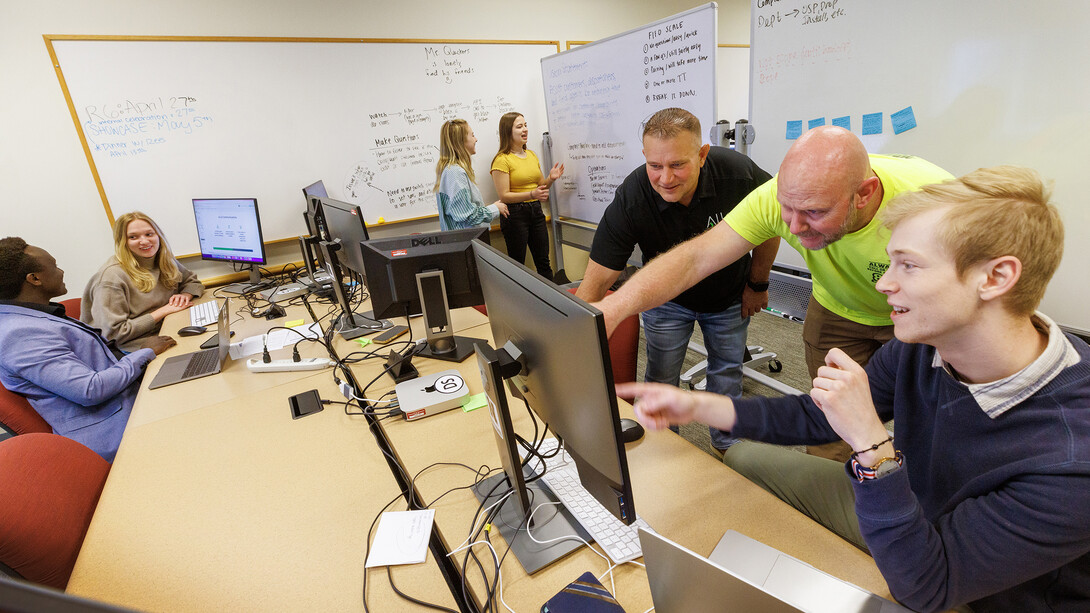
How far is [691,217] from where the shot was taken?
191cm

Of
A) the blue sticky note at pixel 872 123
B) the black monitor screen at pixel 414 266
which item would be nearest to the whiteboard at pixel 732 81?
the blue sticky note at pixel 872 123

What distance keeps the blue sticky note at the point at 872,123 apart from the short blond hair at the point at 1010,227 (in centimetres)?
132

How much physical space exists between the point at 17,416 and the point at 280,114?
2.39 meters

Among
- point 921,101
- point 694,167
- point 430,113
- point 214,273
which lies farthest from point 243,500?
point 430,113

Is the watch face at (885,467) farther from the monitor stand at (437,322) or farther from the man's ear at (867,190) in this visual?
the monitor stand at (437,322)

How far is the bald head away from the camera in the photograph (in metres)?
1.22

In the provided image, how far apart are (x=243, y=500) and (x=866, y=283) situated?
1.80 meters

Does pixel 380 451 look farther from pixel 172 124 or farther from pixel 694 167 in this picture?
pixel 172 124

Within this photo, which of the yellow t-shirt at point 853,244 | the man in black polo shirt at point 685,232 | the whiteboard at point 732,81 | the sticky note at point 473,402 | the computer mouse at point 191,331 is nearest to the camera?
Answer: the yellow t-shirt at point 853,244

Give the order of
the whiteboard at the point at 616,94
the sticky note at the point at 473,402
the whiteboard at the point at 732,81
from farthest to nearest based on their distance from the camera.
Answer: the whiteboard at the point at 732,81
the whiteboard at the point at 616,94
the sticky note at the point at 473,402

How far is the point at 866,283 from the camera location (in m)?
1.47

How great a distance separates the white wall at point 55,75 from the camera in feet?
9.05

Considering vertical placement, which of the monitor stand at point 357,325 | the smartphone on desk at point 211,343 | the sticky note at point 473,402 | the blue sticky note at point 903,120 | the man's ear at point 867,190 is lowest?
the sticky note at point 473,402

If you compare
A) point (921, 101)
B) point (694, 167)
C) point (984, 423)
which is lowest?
point (984, 423)
